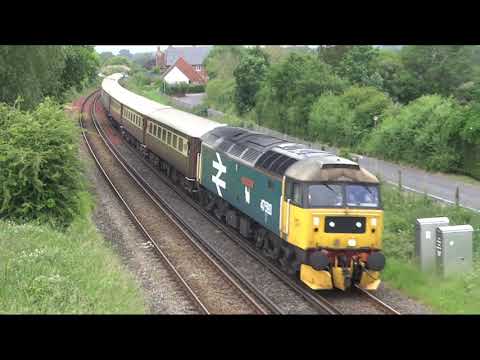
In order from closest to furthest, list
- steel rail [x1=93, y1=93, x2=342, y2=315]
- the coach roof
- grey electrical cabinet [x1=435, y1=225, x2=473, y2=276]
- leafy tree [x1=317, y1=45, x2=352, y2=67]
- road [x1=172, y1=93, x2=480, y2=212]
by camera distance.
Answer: steel rail [x1=93, y1=93, x2=342, y2=315]
grey electrical cabinet [x1=435, y1=225, x2=473, y2=276]
road [x1=172, y1=93, x2=480, y2=212]
the coach roof
leafy tree [x1=317, y1=45, x2=352, y2=67]

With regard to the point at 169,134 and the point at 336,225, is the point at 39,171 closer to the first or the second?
the point at 336,225

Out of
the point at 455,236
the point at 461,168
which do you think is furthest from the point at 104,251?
the point at 461,168

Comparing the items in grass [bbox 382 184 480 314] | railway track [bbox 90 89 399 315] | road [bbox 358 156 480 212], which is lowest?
railway track [bbox 90 89 399 315]

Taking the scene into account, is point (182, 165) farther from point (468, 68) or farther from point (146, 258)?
point (468, 68)

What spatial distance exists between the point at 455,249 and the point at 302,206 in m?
4.21

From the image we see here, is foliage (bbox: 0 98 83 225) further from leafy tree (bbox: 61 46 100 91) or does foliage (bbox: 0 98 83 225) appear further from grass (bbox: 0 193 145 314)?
leafy tree (bbox: 61 46 100 91)

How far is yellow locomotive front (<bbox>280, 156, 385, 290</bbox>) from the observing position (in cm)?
1355

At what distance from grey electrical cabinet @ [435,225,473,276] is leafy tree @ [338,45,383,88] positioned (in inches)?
1351

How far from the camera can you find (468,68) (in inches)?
1923

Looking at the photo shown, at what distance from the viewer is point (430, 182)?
2798cm

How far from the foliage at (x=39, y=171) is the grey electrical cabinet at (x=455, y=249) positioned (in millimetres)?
10360

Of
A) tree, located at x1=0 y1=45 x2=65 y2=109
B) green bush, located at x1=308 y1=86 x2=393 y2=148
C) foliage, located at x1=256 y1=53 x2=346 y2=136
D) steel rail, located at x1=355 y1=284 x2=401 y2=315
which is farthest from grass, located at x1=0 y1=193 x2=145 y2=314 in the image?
foliage, located at x1=256 y1=53 x2=346 y2=136

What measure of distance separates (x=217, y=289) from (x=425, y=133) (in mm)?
19977

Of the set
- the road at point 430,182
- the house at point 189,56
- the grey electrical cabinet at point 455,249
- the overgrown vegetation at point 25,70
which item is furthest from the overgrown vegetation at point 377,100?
the house at point 189,56
